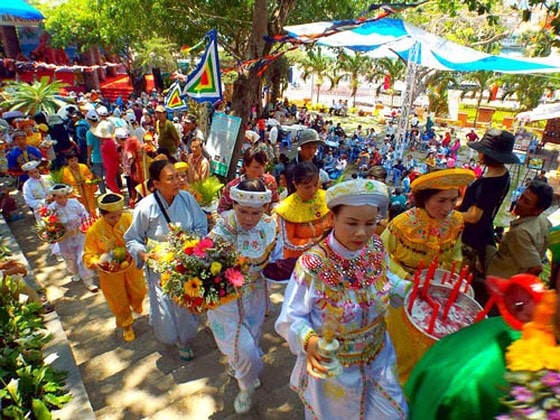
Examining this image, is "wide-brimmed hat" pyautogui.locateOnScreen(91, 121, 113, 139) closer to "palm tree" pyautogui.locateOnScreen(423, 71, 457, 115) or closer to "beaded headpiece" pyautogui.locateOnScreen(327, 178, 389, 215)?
"beaded headpiece" pyautogui.locateOnScreen(327, 178, 389, 215)

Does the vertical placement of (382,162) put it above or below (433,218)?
below

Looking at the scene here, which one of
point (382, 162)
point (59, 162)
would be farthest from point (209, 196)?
point (382, 162)

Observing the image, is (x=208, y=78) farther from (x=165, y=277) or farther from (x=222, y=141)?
(x=165, y=277)

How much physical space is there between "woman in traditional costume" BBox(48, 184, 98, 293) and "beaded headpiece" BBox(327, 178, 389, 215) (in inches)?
174

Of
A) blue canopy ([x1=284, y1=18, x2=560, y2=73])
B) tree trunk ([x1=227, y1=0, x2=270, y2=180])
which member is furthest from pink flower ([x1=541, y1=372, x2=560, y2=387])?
blue canopy ([x1=284, y1=18, x2=560, y2=73])

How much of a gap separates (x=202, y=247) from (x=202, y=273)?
0.21 m

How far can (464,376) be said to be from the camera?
3.34 ft

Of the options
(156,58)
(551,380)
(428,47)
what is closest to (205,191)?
(551,380)

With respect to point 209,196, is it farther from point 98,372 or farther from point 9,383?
point 9,383

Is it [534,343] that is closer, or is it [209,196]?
[534,343]

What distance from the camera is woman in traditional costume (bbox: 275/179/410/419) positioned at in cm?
218

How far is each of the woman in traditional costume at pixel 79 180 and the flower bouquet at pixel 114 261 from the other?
9.17 ft

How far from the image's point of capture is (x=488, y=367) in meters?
1.03

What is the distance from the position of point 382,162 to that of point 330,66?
25695 millimetres
